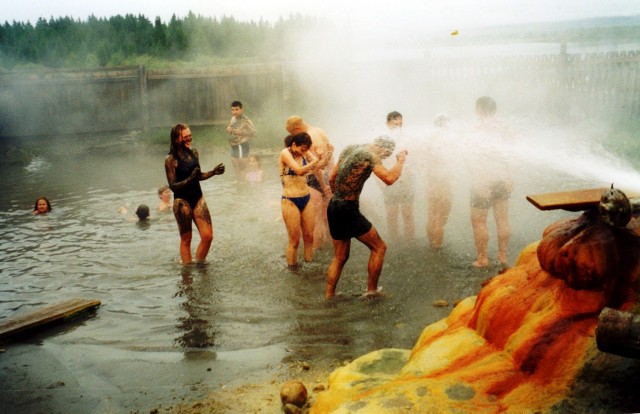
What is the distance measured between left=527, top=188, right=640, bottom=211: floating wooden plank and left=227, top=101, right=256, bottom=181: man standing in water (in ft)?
31.4

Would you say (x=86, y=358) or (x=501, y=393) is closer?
(x=501, y=393)

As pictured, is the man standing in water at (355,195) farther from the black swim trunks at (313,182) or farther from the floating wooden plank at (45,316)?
the floating wooden plank at (45,316)

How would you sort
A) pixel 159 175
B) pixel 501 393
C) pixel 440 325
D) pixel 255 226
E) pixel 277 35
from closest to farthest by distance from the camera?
pixel 501 393
pixel 440 325
pixel 255 226
pixel 159 175
pixel 277 35

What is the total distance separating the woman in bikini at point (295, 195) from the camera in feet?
22.7

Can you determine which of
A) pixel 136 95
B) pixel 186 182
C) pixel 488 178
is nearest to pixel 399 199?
pixel 488 178

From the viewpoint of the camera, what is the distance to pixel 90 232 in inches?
372

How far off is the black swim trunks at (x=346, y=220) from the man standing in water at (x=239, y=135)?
6.86 metres

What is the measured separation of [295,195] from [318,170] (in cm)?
48

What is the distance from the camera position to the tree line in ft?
77.2

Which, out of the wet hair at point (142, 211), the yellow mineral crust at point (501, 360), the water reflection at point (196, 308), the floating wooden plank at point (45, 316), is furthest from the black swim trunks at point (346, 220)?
the wet hair at point (142, 211)

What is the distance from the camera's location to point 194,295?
252 inches

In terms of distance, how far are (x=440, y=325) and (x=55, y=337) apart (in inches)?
145

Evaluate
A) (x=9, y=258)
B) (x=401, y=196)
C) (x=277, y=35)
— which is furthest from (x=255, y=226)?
(x=277, y=35)

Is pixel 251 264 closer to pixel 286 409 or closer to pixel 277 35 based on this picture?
pixel 286 409
